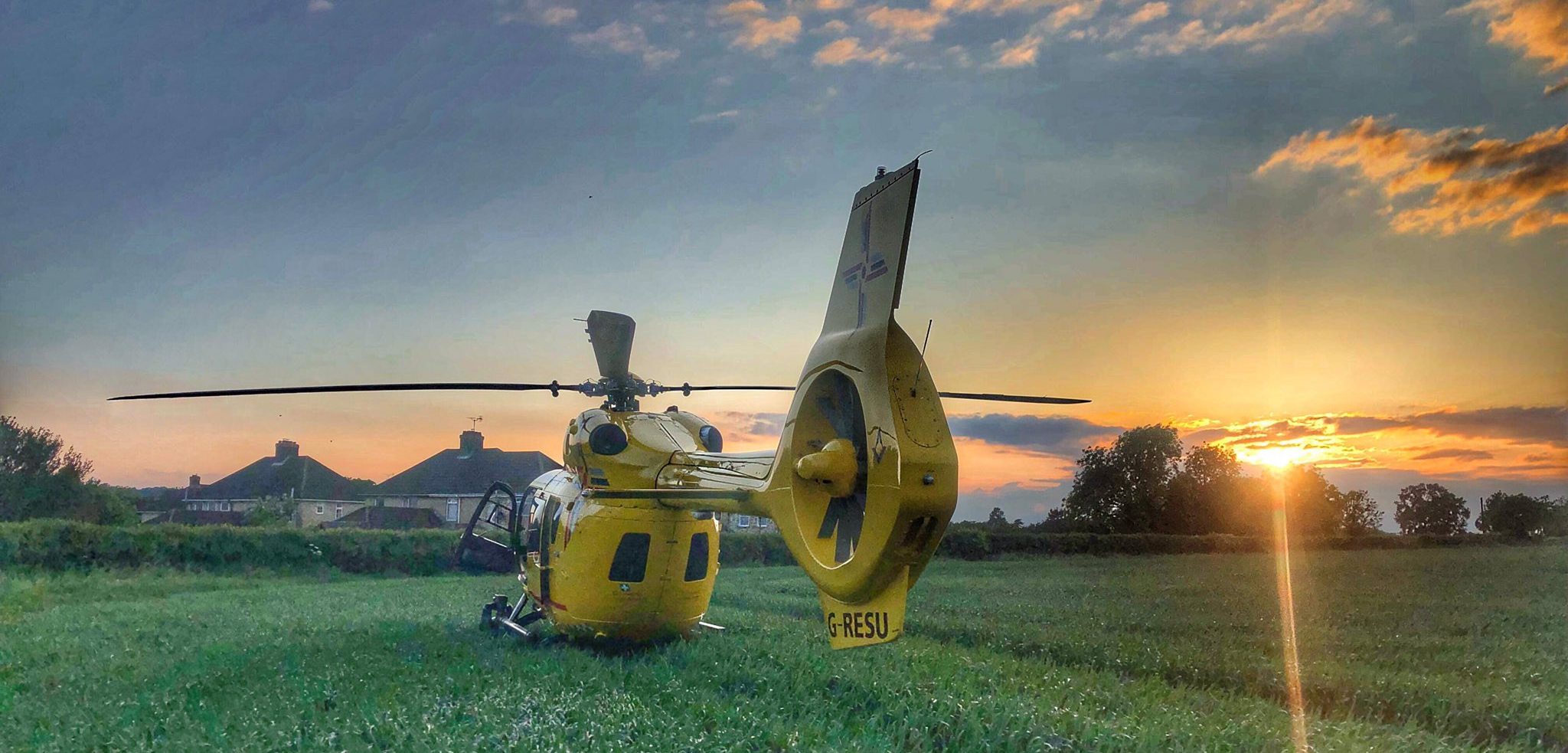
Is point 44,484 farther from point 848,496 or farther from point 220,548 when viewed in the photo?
point 848,496

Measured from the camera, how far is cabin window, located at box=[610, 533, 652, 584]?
9352 mm

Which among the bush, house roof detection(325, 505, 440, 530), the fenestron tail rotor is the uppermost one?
the fenestron tail rotor

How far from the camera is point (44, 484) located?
107ft

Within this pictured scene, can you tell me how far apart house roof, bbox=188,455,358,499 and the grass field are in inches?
826

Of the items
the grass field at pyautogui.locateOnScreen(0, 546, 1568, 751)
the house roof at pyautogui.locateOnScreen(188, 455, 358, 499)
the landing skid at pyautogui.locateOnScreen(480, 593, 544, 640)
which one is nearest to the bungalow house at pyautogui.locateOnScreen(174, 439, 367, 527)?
the house roof at pyautogui.locateOnScreen(188, 455, 358, 499)

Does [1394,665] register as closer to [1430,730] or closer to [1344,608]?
[1430,730]

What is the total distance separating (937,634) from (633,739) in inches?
304

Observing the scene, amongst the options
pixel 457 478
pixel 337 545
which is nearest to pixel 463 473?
pixel 457 478

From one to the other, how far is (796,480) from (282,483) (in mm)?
37946

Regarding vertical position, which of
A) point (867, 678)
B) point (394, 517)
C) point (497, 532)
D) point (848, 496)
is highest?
point (848, 496)

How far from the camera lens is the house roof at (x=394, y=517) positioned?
29.0 m

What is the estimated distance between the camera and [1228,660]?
10.3 metres

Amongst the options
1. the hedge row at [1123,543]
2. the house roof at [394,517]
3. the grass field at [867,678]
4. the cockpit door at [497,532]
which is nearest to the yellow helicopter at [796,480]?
the cockpit door at [497,532]

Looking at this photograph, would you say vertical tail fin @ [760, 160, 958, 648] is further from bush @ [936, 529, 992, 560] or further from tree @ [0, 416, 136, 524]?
tree @ [0, 416, 136, 524]
